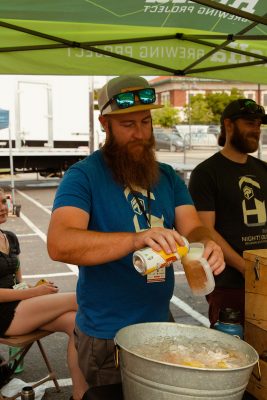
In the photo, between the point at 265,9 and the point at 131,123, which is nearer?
the point at 131,123

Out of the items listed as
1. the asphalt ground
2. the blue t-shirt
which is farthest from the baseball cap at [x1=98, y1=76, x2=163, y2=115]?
the asphalt ground

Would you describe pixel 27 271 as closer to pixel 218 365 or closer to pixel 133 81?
pixel 133 81

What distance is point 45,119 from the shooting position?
14.9 m

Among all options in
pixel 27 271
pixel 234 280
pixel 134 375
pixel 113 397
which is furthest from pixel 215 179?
pixel 27 271

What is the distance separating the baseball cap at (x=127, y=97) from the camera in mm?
1917

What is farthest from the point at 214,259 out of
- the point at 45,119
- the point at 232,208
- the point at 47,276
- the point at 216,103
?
the point at 216,103

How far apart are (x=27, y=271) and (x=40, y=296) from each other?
356 centimetres

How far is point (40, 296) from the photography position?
136 inches

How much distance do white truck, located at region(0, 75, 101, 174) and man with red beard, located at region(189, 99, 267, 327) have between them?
12.1 meters

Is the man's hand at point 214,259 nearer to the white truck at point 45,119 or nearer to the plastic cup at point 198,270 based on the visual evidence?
the plastic cup at point 198,270

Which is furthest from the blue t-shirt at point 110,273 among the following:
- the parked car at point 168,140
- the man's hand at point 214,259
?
the parked car at point 168,140

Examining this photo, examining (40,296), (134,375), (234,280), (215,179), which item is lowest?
(40,296)

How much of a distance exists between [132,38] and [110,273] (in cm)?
251

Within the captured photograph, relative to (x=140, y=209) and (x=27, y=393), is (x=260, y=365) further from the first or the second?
(x=27, y=393)
